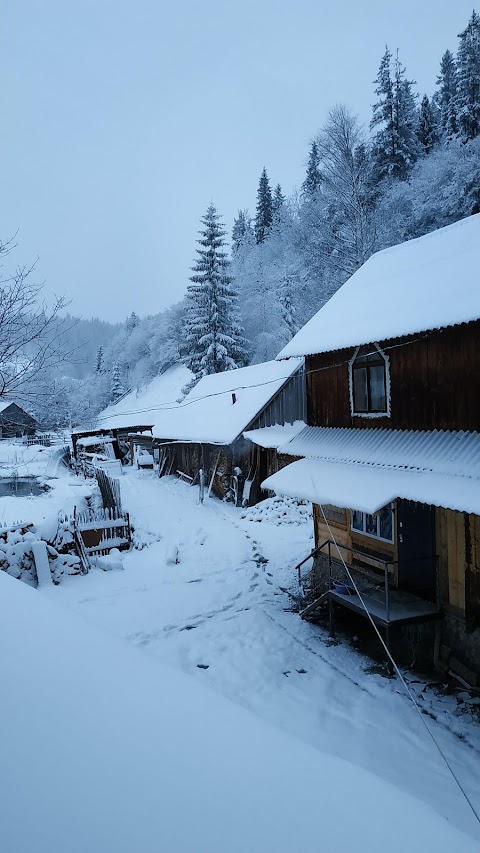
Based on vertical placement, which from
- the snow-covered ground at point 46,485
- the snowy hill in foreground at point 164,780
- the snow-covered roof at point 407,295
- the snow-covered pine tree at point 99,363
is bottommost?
the snow-covered ground at point 46,485

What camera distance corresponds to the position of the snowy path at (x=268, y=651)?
713 centimetres

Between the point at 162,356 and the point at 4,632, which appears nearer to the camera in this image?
the point at 4,632

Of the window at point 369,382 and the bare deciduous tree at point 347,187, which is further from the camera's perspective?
the bare deciduous tree at point 347,187

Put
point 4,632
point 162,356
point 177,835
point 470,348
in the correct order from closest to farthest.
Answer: point 177,835, point 4,632, point 470,348, point 162,356

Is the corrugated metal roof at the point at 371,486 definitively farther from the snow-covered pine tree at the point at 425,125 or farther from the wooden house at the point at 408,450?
the snow-covered pine tree at the point at 425,125

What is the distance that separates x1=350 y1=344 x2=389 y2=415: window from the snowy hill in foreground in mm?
10252

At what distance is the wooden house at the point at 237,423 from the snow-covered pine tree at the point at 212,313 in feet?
31.1

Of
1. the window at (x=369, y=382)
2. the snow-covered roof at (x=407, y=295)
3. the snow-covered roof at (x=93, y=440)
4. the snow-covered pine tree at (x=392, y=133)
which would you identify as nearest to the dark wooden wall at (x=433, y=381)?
the window at (x=369, y=382)

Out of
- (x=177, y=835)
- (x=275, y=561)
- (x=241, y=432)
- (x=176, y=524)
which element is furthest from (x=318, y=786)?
(x=241, y=432)

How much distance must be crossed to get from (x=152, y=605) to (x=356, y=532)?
5.60 metres

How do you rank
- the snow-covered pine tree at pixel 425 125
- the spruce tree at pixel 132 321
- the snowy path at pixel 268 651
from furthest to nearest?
the spruce tree at pixel 132 321 < the snow-covered pine tree at pixel 425 125 < the snowy path at pixel 268 651

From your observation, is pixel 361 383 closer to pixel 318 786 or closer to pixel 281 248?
pixel 318 786

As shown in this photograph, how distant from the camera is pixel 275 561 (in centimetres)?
1555

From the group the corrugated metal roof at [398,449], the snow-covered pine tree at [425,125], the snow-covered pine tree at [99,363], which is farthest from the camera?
the snow-covered pine tree at [99,363]
